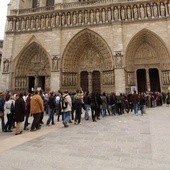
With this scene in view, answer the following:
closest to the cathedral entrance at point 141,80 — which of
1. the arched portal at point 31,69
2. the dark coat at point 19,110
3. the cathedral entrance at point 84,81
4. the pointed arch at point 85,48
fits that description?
the pointed arch at point 85,48

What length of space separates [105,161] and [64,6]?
19568 mm

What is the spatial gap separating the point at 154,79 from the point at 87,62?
282 inches

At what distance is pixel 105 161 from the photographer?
3842 millimetres

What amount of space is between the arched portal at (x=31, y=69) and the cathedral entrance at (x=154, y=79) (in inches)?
420

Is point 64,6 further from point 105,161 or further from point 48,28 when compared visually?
point 105,161

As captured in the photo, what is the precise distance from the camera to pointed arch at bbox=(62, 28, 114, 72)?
62.6 feet

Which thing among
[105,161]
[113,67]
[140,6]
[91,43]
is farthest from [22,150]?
[140,6]

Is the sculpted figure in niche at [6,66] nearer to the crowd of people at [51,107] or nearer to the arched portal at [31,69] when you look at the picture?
the arched portal at [31,69]

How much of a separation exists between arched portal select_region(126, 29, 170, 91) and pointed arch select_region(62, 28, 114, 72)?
2.10m

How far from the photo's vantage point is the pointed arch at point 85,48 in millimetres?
19094

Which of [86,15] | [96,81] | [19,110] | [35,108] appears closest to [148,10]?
[86,15]

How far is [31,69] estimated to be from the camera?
21.1m

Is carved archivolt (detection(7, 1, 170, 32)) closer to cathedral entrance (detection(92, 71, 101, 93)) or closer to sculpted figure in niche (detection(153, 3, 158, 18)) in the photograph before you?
sculpted figure in niche (detection(153, 3, 158, 18))

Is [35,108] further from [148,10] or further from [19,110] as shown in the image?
[148,10]
